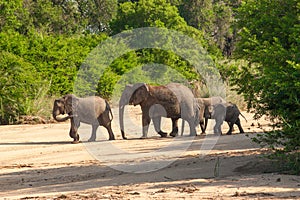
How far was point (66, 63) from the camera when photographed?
950 inches

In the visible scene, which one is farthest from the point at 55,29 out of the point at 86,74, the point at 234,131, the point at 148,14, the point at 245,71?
the point at 245,71

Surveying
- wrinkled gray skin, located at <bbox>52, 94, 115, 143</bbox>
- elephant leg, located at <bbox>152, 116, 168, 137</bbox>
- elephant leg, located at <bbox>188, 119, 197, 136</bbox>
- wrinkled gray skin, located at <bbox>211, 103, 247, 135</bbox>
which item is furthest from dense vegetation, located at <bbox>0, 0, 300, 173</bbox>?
wrinkled gray skin, located at <bbox>52, 94, 115, 143</bbox>

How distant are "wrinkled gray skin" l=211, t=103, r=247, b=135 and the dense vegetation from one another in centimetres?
104

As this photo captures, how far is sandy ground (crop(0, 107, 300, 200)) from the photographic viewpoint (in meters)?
9.30

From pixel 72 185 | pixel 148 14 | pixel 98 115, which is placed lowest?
pixel 72 185

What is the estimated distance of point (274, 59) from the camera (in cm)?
1006

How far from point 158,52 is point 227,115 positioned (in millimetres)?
9558

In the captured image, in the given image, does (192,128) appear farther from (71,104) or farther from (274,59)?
(274,59)

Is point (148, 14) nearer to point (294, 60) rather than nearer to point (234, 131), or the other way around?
point (234, 131)

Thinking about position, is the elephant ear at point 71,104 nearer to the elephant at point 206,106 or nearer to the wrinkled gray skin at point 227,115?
the elephant at point 206,106

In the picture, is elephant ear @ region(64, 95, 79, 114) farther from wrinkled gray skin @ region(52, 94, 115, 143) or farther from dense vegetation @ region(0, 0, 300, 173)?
dense vegetation @ region(0, 0, 300, 173)

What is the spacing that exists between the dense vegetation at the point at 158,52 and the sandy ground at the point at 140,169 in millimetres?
817

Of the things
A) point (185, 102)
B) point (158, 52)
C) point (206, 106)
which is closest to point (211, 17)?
point (158, 52)

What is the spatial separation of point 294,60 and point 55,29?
34126 mm
